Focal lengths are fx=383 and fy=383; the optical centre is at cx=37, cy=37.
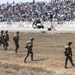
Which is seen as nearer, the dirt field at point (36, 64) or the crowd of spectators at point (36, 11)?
the dirt field at point (36, 64)

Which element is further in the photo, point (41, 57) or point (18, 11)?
point (18, 11)

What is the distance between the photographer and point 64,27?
57.7m

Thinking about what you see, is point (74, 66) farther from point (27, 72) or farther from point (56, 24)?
point (56, 24)

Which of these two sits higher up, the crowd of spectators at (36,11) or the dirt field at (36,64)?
the crowd of spectators at (36,11)

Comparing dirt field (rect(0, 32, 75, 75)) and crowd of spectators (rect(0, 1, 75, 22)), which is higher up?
crowd of spectators (rect(0, 1, 75, 22))

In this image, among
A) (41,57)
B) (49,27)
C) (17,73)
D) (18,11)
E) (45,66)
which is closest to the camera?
(17,73)

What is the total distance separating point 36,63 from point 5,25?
3968cm

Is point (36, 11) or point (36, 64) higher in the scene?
point (36, 11)

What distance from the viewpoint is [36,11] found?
230ft

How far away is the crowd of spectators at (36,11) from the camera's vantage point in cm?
6569

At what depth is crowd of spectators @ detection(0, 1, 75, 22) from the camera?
65.7 meters

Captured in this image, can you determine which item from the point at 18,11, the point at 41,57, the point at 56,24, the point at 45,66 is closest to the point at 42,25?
the point at 56,24

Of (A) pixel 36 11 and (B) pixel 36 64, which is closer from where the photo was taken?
(B) pixel 36 64

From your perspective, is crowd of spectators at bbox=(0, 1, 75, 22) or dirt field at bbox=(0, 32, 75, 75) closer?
dirt field at bbox=(0, 32, 75, 75)
